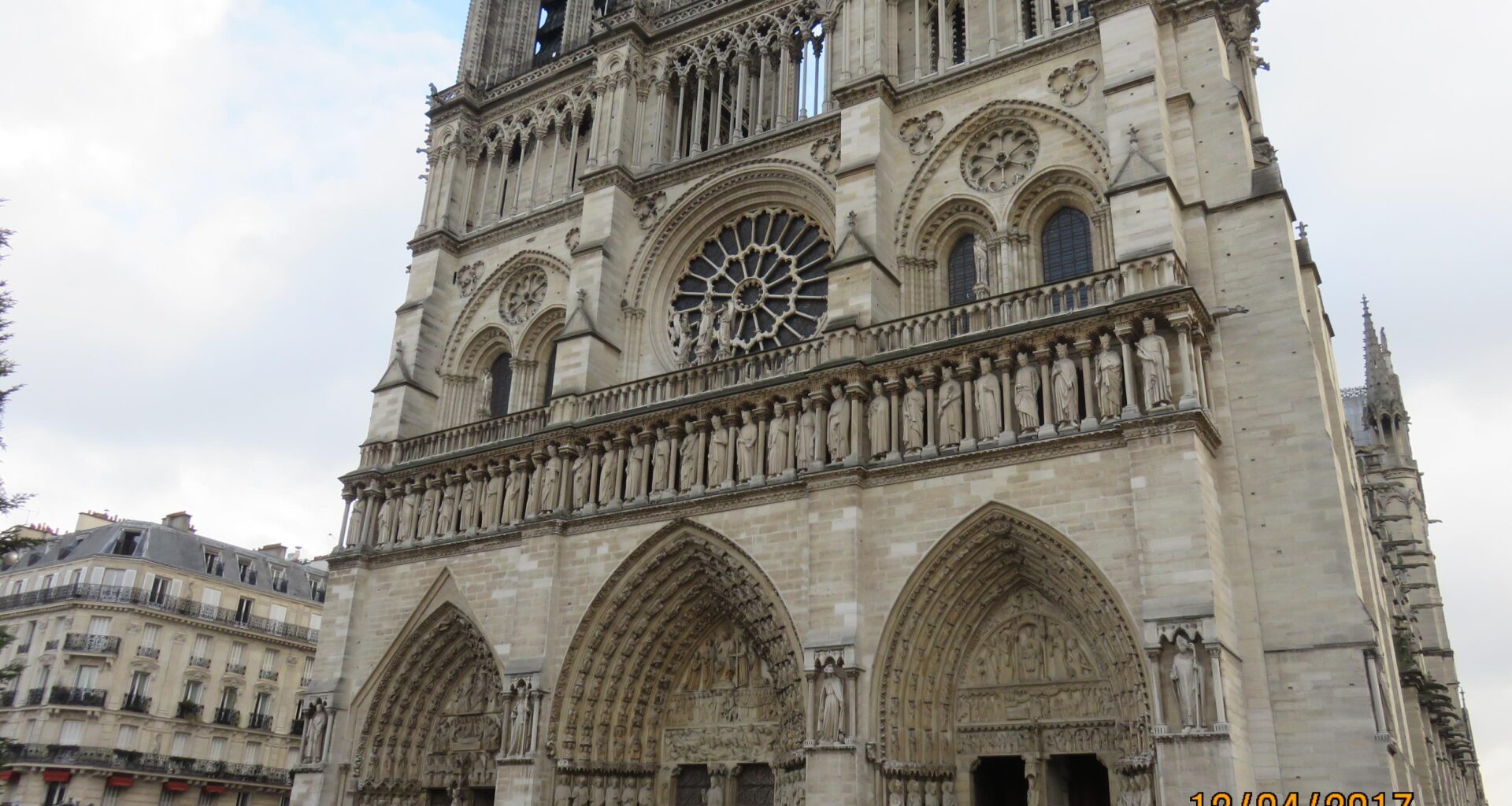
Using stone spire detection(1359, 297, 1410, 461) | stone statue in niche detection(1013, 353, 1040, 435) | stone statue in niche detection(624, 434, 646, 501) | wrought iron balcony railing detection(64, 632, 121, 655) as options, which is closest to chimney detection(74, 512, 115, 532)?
wrought iron balcony railing detection(64, 632, 121, 655)

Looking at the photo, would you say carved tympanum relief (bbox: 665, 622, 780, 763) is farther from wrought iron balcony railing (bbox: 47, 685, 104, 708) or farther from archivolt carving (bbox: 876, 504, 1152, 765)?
wrought iron balcony railing (bbox: 47, 685, 104, 708)

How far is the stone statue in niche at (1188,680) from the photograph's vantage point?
10945 millimetres

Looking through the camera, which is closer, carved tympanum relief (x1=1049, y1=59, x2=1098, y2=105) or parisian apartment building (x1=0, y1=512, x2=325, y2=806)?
carved tympanum relief (x1=1049, y1=59, x2=1098, y2=105)

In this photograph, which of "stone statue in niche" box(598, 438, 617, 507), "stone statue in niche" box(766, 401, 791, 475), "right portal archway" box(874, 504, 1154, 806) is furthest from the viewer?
"stone statue in niche" box(598, 438, 617, 507)

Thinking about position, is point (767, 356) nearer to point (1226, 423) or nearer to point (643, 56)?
point (1226, 423)

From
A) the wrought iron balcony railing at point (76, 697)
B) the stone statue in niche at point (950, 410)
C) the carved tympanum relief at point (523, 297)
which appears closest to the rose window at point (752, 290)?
the carved tympanum relief at point (523, 297)

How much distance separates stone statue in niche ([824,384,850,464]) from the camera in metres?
14.2

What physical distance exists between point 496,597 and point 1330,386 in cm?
1192

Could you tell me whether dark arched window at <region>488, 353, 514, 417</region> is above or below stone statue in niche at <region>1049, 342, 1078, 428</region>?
above

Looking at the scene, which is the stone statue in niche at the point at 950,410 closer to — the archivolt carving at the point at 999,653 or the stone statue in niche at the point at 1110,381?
the archivolt carving at the point at 999,653

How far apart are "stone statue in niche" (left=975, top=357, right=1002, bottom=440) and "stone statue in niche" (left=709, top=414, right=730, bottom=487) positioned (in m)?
3.54

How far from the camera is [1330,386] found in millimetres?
15820

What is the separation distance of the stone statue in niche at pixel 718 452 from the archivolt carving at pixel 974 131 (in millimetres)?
3567

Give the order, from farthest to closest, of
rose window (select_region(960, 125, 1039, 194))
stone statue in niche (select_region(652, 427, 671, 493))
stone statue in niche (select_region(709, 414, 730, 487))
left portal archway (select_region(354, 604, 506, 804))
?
left portal archway (select_region(354, 604, 506, 804))
stone statue in niche (select_region(652, 427, 671, 493))
rose window (select_region(960, 125, 1039, 194))
stone statue in niche (select_region(709, 414, 730, 487))
